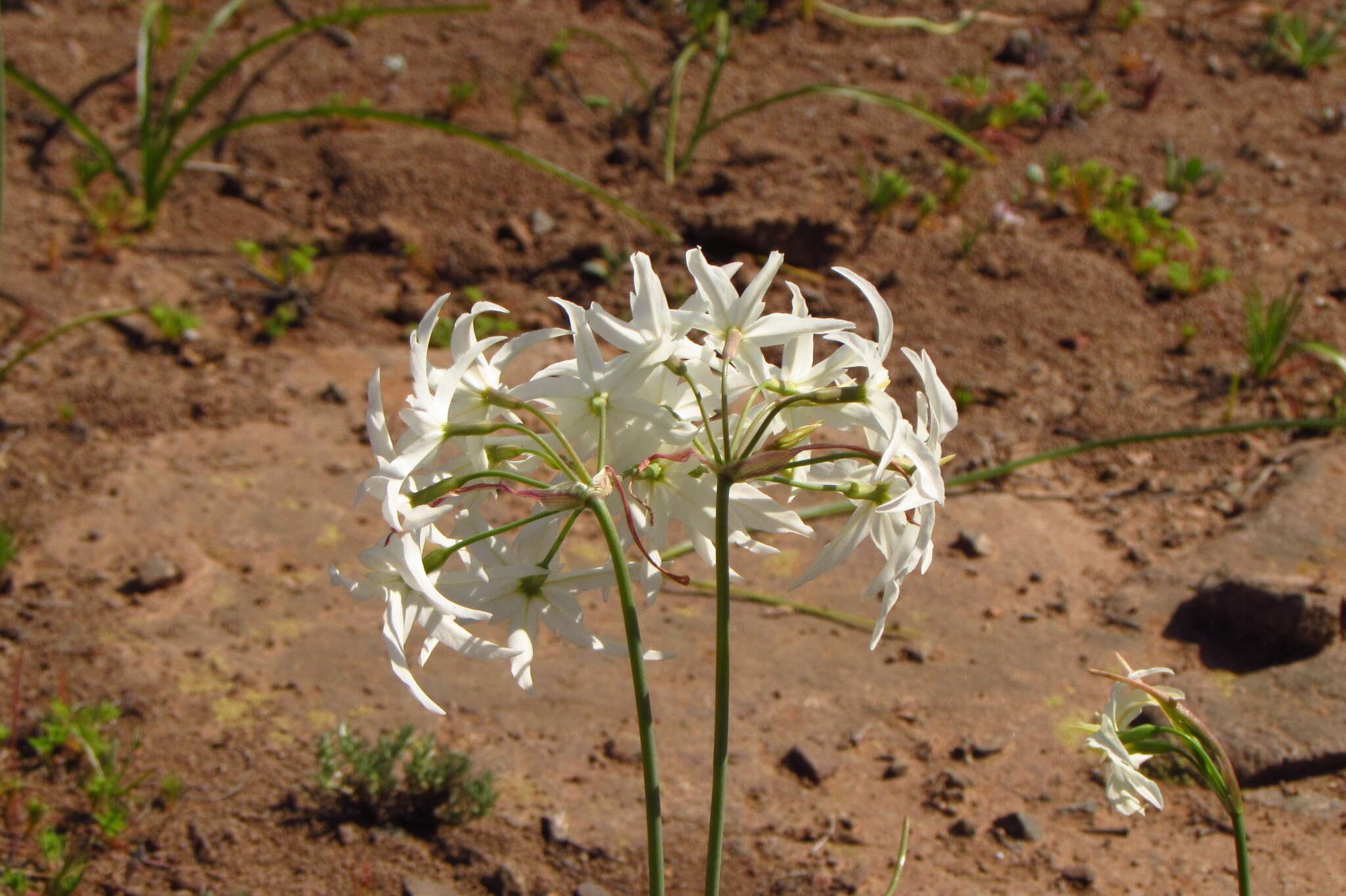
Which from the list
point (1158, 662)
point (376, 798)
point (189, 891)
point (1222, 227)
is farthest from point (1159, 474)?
point (189, 891)

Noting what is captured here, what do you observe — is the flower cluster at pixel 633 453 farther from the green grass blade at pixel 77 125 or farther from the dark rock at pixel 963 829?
the green grass blade at pixel 77 125

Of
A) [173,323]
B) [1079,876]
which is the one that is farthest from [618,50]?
[1079,876]

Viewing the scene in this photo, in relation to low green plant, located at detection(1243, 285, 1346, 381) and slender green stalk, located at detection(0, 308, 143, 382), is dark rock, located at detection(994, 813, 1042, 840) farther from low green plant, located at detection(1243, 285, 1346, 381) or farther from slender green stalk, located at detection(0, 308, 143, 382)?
slender green stalk, located at detection(0, 308, 143, 382)

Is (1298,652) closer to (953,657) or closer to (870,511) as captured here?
(953,657)

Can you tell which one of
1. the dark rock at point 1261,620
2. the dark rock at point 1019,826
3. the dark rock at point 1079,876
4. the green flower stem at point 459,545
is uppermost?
the green flower stem at point 459,545

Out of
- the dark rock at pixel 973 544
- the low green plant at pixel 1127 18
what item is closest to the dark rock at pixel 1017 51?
the low green plant at pixel 1127 18

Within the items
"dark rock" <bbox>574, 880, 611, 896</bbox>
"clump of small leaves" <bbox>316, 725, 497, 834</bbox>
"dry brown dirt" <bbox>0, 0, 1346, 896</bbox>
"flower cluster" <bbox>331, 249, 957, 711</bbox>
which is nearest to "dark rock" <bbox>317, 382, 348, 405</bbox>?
"dry brown dirt" <bbox>0, 0, 1346, 896</bbox>
